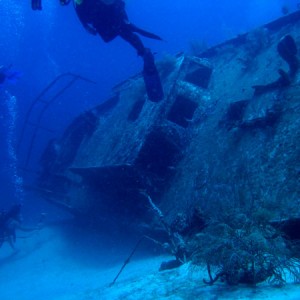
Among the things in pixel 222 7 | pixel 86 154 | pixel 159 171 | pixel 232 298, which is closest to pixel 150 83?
pixel 159 171

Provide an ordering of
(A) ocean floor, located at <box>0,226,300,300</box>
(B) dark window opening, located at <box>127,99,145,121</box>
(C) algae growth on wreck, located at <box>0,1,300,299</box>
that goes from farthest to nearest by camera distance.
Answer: (B) dark window opening, located at <box>127,99,145,121</box> → (C) algae growth on wreck, located at <box>0,1,300,299</box> → (A) ocean floor, located at <box>0,226,300,300</box>

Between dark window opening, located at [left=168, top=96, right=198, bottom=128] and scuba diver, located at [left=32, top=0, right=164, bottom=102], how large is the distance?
2.18 meters

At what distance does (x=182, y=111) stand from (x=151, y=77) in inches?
105

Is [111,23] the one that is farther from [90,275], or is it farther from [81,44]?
[81,44]

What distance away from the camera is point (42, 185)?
12672 mm

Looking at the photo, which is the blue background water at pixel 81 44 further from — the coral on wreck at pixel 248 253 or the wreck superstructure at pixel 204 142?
the coral on wreck at pixel 248 253

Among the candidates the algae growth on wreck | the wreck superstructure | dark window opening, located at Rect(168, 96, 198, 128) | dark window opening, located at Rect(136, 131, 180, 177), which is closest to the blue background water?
the algae growth on wreck

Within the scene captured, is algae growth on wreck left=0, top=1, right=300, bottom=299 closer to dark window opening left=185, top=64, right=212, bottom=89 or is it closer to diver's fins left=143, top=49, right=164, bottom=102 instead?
dark window opening left=185, top=64, right=212, bottom=89

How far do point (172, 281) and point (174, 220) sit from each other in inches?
83.4

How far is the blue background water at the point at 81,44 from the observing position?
159 ft

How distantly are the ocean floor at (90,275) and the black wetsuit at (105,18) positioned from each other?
145 inches

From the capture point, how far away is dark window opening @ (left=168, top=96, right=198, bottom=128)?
7617 millimetres

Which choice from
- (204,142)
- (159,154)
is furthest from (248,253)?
(159,154)

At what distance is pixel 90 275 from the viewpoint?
756 centimetres
